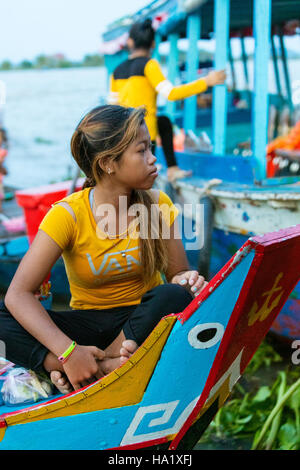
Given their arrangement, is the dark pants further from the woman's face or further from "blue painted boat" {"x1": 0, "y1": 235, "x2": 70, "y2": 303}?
"blue painted boat" {"x1": 0, "y1": 235, "x2": 70, "y2": 303}

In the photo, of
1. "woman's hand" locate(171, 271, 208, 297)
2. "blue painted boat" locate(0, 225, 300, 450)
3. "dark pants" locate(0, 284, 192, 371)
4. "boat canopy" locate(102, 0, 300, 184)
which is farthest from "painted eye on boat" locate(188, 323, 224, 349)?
"boat canopy" locate(102, 0, 300, 184)

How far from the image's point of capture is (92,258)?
1.85 m

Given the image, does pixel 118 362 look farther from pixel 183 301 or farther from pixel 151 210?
pixel 151 210

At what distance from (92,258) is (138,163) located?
370 millimetres

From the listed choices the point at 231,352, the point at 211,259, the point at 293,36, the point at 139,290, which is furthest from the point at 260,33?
the point at 293,36

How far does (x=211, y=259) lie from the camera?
357 cm

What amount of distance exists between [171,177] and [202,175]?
242 millimetres

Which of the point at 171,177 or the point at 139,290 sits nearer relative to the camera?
the point at 139,290

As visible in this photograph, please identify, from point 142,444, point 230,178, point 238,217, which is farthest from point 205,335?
point 230,178

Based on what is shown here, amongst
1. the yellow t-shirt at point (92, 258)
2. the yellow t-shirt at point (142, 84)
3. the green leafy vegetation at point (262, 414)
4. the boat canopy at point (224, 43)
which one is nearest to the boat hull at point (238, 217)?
the boat canopy at point (224, 43)

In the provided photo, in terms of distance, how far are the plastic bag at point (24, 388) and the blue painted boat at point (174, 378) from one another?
0.03 meters

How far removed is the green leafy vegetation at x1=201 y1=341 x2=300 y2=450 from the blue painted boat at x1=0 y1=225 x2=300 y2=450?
68 centimetres

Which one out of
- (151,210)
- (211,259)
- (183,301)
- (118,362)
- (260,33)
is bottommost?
(211,259)

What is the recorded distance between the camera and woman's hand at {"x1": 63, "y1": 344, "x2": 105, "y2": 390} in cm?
163
